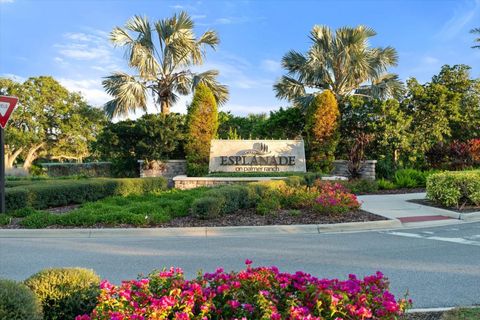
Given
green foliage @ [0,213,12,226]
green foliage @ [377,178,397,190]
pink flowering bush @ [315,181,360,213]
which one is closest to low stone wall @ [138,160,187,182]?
green foliage @ [377,178,397,190]

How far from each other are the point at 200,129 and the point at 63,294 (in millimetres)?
16872

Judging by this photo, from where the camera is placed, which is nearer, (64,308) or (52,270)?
(64,308)

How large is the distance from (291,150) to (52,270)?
17.0 metres

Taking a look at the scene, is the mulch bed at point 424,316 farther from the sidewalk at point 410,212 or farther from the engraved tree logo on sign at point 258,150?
the engraved tree logo on sign at point 258,150

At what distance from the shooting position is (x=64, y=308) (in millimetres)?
3088

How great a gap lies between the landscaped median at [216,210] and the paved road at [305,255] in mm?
996

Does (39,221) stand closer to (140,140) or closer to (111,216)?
(111,216)

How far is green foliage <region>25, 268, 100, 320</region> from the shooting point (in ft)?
10.0

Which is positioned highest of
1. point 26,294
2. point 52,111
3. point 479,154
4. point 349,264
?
point 52,111

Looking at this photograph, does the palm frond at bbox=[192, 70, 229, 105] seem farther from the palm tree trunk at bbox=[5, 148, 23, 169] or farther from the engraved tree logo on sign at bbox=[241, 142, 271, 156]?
the palm tree trunk at bbox=[5, 148, 23, 169]

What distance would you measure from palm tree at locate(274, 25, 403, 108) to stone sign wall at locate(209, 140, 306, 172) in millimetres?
3484

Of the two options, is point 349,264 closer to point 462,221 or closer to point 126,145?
point 462,221

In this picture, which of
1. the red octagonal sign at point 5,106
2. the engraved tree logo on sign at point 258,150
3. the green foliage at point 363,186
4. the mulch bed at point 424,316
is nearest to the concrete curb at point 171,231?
the red octagonal sign at point 5,106

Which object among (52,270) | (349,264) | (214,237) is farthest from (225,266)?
(52,270)
